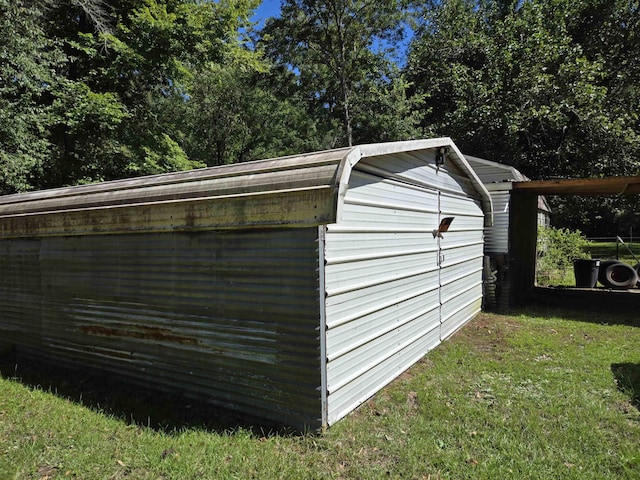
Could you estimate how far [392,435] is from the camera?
330 centimetres

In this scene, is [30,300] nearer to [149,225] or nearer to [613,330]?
[149,225]

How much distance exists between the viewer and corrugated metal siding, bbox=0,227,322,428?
3.24 metres

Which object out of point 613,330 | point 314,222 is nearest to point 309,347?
point 314,222

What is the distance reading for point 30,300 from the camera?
516 centimetres

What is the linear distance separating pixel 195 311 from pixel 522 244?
879 cm

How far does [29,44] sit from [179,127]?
278 inches

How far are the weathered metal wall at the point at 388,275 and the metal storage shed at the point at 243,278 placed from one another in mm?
21

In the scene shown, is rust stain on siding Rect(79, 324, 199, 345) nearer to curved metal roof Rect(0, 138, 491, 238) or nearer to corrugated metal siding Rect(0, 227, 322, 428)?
corrugated metal siding Rect(0, 227, 322, 428)

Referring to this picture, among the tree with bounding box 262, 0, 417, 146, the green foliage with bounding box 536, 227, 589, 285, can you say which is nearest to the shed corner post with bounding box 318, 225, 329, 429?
the green foliage with bounding box 536, 227, 589, 285

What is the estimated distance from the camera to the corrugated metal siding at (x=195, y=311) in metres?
3.24

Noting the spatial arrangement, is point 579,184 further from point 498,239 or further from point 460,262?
point 460,262

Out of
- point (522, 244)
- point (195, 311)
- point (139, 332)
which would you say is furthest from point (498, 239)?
point (139, 332)

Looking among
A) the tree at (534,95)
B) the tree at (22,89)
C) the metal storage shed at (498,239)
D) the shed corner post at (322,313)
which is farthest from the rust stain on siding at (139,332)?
the tree at (534,95)

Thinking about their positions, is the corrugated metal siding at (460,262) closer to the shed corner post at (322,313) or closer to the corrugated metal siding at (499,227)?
the corrugated metal siding at (499,227)
